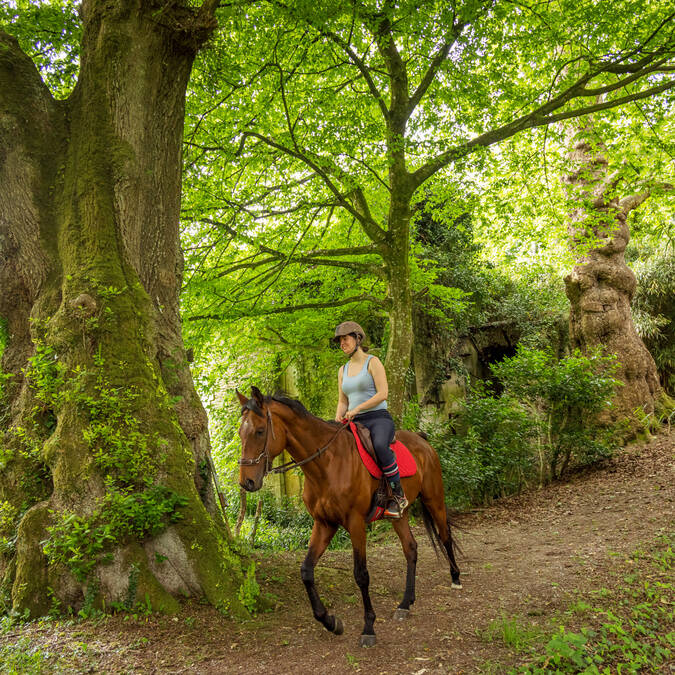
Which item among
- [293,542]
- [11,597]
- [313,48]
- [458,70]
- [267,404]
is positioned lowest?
[293,542]

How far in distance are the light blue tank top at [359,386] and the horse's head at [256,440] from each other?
1.00m

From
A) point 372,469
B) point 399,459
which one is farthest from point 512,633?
point 399,459

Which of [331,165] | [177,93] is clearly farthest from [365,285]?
[177,93]

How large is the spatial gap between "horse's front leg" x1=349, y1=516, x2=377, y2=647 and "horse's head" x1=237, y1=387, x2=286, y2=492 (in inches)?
40.6

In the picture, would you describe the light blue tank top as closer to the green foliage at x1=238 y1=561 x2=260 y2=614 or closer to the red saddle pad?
the red saddle pad

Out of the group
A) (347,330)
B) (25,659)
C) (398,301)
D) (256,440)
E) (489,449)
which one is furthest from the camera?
(489,449)

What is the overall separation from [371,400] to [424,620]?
209 cm

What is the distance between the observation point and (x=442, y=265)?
1605 centimetres

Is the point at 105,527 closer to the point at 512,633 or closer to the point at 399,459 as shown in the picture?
the point at 399,459

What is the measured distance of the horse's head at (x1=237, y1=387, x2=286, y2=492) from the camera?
3.91 m

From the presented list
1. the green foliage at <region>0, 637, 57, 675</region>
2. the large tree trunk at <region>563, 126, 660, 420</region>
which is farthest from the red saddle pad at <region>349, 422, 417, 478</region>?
the large tree trunk at <region>563, 126, 660, 420</region>

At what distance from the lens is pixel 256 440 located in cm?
405

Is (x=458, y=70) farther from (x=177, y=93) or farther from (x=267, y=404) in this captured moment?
(x=267, y=404)

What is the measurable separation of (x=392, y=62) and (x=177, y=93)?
513cm
